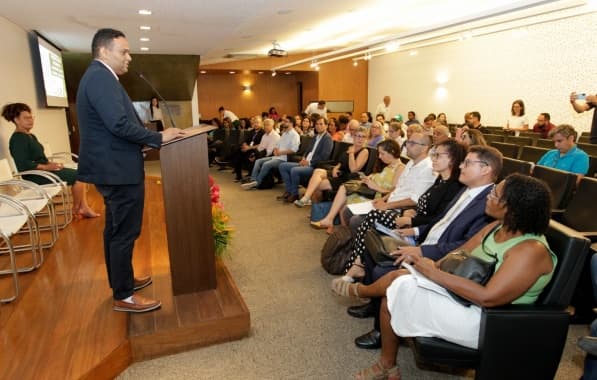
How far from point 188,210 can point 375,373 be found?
138 centimetres

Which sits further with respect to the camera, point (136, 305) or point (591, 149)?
point (591, 149)

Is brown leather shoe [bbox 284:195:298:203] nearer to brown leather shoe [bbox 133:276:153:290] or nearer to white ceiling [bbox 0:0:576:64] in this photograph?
white ceiling [bbox 0:0:576:64]

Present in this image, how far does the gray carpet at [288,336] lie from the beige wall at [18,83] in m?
3.09

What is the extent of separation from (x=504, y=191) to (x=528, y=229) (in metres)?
0.18

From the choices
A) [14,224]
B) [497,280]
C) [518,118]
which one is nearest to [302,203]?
[14,224]

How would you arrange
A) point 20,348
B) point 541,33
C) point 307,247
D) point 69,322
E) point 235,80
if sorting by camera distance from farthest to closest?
1. point 235,80
2. point 541,33
3. point 307,247
4. point 69,322
5. point 20,348

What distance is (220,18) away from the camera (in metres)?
5.10

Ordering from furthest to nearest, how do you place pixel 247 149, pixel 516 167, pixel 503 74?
pixel 503 74 < pixel 247 149 < pixel 516 167

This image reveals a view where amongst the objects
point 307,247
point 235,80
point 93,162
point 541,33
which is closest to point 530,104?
point 541,33

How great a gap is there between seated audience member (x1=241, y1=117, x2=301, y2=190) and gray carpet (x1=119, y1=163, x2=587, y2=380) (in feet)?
8.44

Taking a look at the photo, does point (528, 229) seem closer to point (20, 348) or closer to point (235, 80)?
point (20, 348)

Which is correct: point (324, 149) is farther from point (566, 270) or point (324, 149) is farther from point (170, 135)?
point (566, 270)

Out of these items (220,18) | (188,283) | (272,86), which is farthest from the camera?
(272,86)

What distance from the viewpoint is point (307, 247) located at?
3.74 meters
